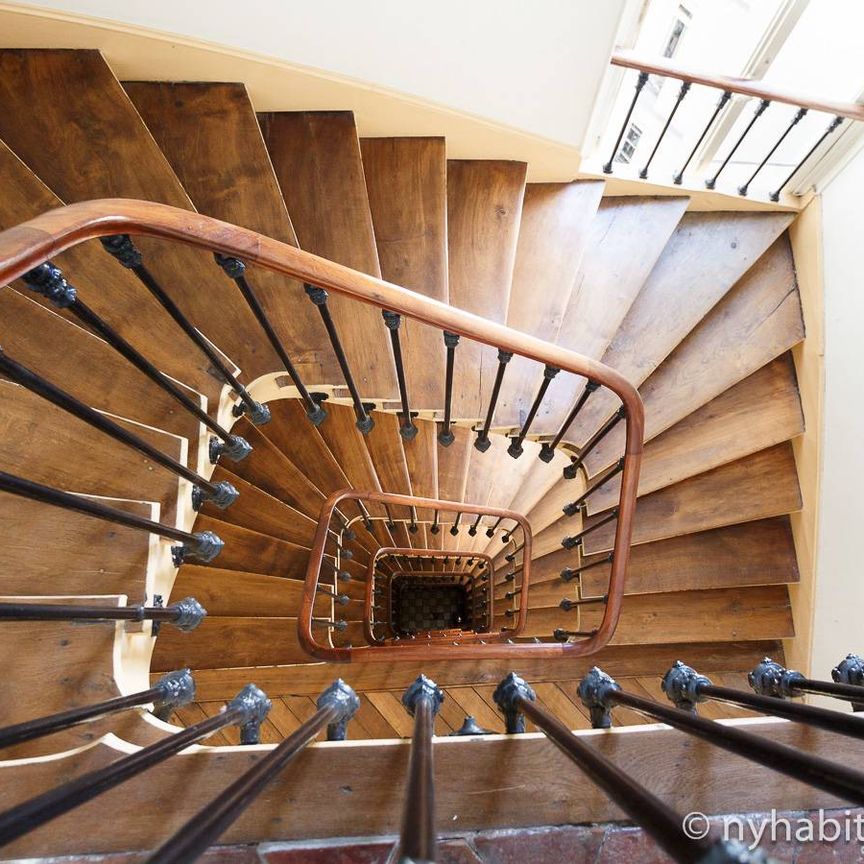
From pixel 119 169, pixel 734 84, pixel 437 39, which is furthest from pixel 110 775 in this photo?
pixel 734 84

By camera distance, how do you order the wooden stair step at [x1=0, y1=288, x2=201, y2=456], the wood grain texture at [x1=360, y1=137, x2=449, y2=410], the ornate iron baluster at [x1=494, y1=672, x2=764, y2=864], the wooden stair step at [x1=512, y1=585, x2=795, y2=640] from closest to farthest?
the ornate iron baluster at [x1=494, y1=672, x2=764, y2=864] → the wooden stair step at [x1=0, y1=288, x2=201, y2=456] → the wood grain texture at [x1=360, y1=137, x2=449, y2=410] → the wooden stair step at [x1=512, y1=585, x2=795, y2=640]

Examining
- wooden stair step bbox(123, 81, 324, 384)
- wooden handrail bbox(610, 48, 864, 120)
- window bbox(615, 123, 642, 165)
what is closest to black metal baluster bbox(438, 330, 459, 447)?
wooden stair step bbox(123, 81, 324, 384)

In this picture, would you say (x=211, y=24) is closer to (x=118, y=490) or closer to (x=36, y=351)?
(x=36, y=351)

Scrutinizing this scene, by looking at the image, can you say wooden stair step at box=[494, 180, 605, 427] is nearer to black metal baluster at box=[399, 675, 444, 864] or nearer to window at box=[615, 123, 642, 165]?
black metal baluster at box=[399, 675, 444, 864]

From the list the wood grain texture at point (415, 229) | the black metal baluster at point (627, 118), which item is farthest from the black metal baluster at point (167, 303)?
the black metal baluster at point (627, 118)

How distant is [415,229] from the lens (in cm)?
238

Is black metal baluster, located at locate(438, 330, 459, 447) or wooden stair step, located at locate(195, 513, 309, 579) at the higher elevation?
black metal baluster, located at locate(438, 330, 459, 447)

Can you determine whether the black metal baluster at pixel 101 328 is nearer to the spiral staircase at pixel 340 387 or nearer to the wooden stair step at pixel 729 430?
the spiral staircase at pixel 340 387

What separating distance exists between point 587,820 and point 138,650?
1184 millimetres

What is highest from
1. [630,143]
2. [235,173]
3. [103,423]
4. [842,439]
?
[630,143]

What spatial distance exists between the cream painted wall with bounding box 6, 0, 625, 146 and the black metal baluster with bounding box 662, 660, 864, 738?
236cm

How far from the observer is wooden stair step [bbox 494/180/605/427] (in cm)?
240

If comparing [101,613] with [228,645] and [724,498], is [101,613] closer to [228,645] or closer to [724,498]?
[228,645]

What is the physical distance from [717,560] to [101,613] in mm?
2732
